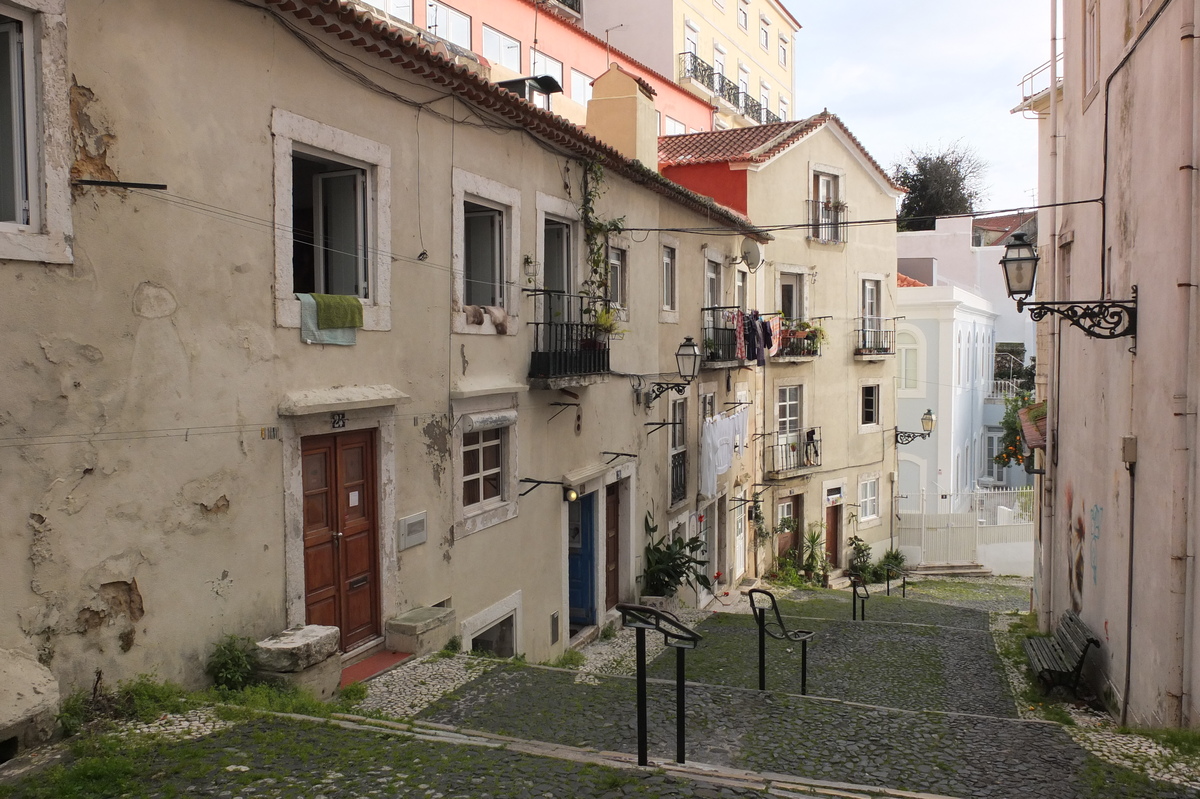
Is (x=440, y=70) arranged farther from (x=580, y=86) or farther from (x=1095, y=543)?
(x=580, y=86)

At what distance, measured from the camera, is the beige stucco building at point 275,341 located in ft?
18.0

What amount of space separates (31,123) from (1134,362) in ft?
28.9

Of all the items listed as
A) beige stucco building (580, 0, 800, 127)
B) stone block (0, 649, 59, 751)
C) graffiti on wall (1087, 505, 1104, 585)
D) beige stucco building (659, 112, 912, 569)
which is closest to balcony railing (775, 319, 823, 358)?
beige stucco building (659, 112, 912, 569)

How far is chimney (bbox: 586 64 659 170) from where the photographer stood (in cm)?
1587

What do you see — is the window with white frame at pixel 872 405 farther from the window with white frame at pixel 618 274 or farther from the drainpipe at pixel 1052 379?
the window with white frame at pixel 618 274

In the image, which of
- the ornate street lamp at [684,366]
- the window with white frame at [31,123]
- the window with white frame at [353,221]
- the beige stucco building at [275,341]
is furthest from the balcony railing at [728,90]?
the window with white frame at [31,123]

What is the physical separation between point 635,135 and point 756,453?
8504 millimetres

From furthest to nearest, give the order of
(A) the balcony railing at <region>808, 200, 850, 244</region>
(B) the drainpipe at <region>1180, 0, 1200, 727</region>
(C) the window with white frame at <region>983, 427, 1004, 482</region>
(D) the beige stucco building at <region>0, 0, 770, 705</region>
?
(C) the window with white frame at <region>983, 427, 1004, 482</region> < (A) the balcony railing at <region>808, 200, 850, 244</region> < (B) the drainpipe at <region>1180, 0, 1200, 727</region> < (D) the beige stucco building at <region>0, 0, 770, 705</region>

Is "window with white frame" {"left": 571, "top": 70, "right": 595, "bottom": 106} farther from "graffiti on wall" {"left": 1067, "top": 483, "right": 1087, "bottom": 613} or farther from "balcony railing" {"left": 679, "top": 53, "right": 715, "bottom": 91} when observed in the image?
"graffiti on wall" {"left": 1067, "top": 483, "right": 1087, "bottom": 613}

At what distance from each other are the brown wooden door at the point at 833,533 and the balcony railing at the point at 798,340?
4.74 m

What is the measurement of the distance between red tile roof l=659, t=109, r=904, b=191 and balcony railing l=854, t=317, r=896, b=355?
488 cm

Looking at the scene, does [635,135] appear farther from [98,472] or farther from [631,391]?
[98,472]

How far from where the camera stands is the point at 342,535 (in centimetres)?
804

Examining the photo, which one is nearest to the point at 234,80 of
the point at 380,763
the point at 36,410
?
the point at 36,410
